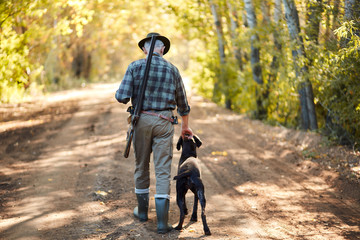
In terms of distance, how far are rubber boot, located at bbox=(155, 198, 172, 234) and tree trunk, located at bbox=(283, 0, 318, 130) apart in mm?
5275

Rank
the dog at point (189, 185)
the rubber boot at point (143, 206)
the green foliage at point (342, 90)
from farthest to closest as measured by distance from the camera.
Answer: the green foliage at point (342, 90) < the rubber boot at point (143, 206) < the dog at point (189, 185)

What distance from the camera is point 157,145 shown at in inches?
188

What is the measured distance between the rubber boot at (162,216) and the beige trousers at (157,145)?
74 millimetres

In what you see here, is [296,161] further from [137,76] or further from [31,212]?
[31,212]

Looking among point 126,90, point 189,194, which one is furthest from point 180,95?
point 189,194

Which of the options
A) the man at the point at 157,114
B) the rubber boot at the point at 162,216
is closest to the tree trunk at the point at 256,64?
the man at the point at 157,114

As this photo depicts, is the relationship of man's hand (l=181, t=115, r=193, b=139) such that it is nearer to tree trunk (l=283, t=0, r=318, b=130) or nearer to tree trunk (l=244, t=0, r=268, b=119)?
tree trunk (l=283, t=0, r=318, b=130)

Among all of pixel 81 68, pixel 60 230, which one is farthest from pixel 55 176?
pixel 81 68

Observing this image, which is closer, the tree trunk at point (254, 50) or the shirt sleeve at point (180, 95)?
the shirt sleeve at point (180, 95)

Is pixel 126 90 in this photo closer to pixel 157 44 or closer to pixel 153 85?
pixel 153 85

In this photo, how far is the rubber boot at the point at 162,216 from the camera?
462 cm

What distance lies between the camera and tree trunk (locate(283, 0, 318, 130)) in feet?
29.0

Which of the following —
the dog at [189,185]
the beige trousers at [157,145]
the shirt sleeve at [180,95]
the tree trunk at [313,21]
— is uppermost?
the tree trunk at [313,21]

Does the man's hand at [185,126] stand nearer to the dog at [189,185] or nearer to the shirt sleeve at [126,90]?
the dog at [189,185]
